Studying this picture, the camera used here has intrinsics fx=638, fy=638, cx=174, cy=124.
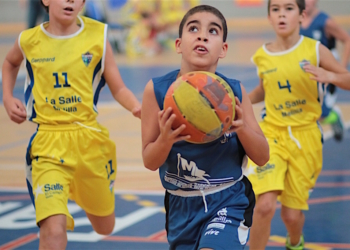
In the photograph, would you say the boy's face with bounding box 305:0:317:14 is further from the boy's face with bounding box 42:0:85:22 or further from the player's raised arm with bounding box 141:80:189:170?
the player's raised arm with bounding box 141:80:189:170

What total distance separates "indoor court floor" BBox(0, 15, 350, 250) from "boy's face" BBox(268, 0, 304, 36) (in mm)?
1774

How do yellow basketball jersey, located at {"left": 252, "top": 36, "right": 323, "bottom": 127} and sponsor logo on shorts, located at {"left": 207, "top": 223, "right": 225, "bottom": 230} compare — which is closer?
sponsor logo on shorts, located at {"left": 207, "top": 223, "right": 225, "bottom": 230}

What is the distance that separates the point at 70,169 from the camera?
4410mm

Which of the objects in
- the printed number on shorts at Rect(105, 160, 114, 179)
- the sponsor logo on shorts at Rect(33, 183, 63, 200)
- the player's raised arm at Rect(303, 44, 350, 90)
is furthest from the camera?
the player's raised arm at Rect(303, 44, 350, 90)

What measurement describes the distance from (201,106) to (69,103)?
164cm

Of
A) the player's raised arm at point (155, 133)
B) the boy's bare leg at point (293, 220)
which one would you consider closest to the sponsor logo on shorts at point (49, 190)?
the player's raised arm at point (155, 133)

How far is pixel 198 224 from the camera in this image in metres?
3.51

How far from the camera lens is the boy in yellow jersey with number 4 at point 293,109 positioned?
4.91 meters

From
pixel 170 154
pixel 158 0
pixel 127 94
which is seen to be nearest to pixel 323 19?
pixel 127 94

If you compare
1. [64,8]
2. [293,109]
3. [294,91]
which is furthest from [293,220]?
[64,8]

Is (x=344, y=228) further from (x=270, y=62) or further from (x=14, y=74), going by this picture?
(x=14, y=74)

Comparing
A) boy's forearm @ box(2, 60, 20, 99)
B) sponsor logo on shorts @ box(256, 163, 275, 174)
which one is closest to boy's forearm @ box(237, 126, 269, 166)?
sponsor logo on shorts @ box(256, 163, 275, 174)

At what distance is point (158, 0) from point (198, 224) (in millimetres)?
15728

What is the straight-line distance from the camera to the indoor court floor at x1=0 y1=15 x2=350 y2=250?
5.43 metres
